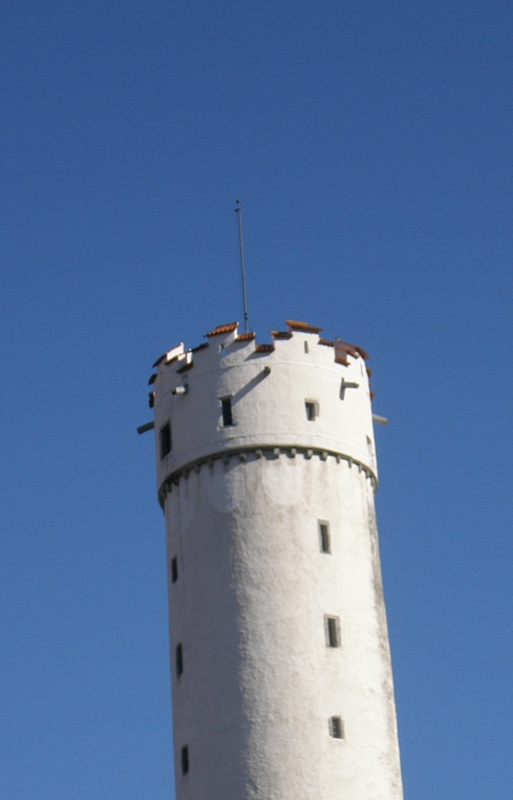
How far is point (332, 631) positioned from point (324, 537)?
268cm

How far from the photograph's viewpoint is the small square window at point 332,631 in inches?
2093

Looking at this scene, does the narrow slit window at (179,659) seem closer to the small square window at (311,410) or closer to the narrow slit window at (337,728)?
the narrow slit window at (337,728)

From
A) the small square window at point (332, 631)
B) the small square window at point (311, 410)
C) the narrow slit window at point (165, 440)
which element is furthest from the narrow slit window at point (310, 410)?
the small square window at point (332, 631)

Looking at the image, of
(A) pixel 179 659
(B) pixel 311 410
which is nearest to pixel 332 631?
(A) pixel 179 659

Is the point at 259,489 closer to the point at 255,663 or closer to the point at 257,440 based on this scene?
the point at 257,440

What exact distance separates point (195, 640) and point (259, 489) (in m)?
4.43

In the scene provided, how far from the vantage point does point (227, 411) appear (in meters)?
55.9

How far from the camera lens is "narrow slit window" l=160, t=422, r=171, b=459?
57.4 metres

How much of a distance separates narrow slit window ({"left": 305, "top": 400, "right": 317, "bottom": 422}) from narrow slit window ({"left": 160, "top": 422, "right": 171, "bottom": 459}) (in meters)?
4.24

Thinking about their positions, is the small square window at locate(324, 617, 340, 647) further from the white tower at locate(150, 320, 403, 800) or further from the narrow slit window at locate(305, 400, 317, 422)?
the narrow slit window at locate(305, 400, 317, 422)

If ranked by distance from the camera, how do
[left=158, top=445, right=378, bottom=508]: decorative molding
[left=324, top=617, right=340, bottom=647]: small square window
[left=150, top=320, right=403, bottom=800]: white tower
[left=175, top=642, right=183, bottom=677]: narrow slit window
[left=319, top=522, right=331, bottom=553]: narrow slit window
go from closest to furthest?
[left=150, top=320, right=403, bottom=800]: white tower, [left=324, top=617, right=340, bottom=647]: small square window, [left=319, top=522, right=331, bottom=553]: narrow slit window, [left=175, top=642, right=183, bottom=677]: narrow slit window, [left=158, top=445, right=378, bottom=508]: decorative molding

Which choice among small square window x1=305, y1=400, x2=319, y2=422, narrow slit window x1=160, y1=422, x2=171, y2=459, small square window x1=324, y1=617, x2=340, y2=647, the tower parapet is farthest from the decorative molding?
small square window x1=324, y1=617, x2=340, y2=647

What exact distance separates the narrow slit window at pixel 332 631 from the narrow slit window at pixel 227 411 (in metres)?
6.27

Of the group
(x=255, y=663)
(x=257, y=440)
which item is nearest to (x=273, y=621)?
(x=255, y=663)
